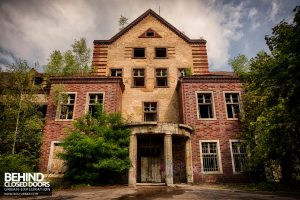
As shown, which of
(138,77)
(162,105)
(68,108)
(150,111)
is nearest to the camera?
(68,108)

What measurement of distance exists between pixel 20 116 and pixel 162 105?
35.8 ft

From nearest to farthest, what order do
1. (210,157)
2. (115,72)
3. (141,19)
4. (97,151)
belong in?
(97,151) → (210,157) → (115,72) → (141,19)

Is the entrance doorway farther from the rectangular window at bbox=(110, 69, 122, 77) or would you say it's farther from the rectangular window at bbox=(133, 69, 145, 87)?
the rectangular window at bbox=(110, 69, 122, 77)

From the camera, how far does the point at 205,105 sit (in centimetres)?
1808

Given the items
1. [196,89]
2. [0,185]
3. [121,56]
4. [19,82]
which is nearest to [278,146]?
[196,89]

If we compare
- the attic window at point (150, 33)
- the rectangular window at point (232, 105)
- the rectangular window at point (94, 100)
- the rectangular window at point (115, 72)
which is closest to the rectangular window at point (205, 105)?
the rectangular window at point (232, 105)

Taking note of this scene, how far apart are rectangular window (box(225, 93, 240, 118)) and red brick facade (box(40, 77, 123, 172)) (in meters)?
8.71

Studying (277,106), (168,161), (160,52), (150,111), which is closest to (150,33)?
(160,52)

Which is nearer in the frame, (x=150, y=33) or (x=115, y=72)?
(x=115, y=72)

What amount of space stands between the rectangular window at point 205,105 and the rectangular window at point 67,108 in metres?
10.0

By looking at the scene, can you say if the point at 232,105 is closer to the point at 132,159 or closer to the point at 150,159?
the point at 150,159

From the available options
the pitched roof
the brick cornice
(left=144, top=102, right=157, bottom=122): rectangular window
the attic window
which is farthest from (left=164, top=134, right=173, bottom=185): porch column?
the attic window

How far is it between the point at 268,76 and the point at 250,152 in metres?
A: 11.0

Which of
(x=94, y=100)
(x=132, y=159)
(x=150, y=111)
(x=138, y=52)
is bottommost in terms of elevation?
(x=132, y=159)
